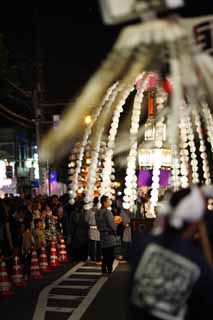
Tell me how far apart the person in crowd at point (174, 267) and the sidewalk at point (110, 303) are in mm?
3978

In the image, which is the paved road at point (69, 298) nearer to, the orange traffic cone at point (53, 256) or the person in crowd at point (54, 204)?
the orange traffic cone at point (53, 256)

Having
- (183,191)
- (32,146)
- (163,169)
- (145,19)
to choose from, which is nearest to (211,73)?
(145,19)

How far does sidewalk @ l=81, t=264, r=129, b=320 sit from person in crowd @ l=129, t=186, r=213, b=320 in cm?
398

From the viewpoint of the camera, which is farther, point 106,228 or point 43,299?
point 106,228

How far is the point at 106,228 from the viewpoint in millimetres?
13594

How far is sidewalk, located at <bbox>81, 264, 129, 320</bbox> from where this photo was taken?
9250 millimetres

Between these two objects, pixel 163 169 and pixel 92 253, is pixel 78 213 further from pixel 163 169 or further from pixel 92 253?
pixel 163 169

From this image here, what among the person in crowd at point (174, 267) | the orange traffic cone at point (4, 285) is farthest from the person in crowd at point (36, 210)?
the person in crowd at point (174, 267)

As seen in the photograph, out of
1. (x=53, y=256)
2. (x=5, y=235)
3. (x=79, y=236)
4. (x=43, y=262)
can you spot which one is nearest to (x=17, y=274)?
(x=5, y=235)

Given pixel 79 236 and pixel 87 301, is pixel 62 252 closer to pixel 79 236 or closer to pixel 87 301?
pixel 79 236

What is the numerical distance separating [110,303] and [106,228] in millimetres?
3449

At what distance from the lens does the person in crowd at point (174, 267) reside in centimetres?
377

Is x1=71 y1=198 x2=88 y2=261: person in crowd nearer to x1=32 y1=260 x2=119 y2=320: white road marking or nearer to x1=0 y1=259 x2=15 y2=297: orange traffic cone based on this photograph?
x1=32 y1=260 x2=119 y2=320: white road marking

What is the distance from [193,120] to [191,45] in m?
7.05
